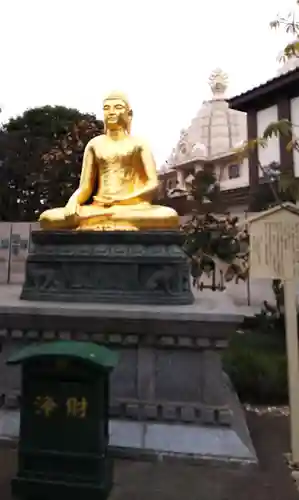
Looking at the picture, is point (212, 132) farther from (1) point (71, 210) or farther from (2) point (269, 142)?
(1) point (71, 210)

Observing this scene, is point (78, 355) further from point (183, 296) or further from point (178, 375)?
point (183, 296)

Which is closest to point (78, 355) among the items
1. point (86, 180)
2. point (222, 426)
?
point (222, 426)

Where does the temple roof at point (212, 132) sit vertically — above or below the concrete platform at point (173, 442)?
above

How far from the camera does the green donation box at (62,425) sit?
2584 mm

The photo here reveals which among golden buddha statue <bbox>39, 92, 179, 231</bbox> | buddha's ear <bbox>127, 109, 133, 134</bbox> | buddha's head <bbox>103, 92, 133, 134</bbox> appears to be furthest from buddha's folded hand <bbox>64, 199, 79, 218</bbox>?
buddha's ear <bbox>127, 109, 133, 134</bbox>

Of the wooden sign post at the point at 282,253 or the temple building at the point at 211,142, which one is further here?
the temple building at the point at 211,142

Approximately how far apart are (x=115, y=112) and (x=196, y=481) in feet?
11.3

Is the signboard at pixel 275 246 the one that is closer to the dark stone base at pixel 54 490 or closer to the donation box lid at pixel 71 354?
the donation box lid at pixel 71 354

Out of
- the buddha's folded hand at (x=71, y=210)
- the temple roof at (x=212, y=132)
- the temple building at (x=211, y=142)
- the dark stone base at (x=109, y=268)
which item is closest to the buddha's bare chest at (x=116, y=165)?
the buddha's folded hand at (x=71, y=210)

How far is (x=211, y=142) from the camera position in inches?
934

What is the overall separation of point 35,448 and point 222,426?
138 cm

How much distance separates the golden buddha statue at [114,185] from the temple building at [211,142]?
1434cm

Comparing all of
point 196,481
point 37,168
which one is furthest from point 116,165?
point 37,168

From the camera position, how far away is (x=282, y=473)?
3076mm
